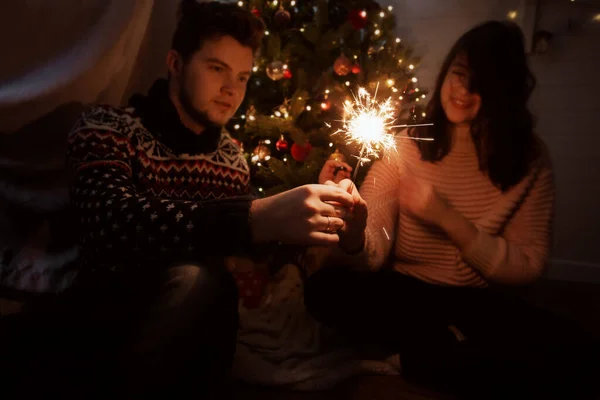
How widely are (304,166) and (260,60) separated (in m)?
0.45

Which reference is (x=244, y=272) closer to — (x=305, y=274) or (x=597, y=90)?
(x=305, y=274)

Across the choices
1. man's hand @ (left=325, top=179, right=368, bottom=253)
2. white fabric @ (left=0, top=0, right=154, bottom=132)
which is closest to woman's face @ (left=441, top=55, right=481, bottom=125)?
man's hand @ (left=325, top=179, right=368, bottom=253)

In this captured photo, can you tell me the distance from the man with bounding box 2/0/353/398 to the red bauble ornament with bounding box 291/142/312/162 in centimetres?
56

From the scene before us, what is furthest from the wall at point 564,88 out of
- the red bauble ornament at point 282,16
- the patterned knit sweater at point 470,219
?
the patterned knit sweater at point 470,219

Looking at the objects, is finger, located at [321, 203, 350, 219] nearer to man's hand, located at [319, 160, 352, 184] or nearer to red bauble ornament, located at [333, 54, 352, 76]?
man's hand, located at [319, 160, 352, 184]

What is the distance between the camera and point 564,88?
7.02 feet

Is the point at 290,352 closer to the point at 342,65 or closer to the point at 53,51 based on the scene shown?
the point at 342,65

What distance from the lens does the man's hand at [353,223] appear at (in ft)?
3.00

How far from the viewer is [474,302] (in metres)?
1.25

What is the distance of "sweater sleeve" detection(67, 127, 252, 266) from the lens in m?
0.79

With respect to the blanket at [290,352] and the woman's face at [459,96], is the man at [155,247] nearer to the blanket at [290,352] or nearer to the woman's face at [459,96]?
the blanket at [290,352]

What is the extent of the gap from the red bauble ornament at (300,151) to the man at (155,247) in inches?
22.1

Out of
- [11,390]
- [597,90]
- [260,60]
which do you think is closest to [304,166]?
[260,60]

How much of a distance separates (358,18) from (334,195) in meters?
1.01
